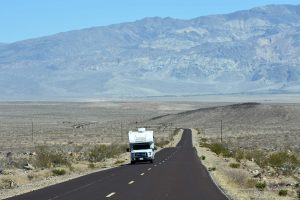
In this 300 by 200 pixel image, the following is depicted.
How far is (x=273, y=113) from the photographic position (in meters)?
A: 150

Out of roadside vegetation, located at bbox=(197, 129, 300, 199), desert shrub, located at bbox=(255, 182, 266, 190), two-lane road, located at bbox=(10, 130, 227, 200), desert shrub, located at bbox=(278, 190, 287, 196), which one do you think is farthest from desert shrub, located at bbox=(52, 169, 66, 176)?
desert shrub, located at bbox=(278, 190, 287, 196)

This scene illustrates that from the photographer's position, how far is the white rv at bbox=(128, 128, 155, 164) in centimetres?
4928

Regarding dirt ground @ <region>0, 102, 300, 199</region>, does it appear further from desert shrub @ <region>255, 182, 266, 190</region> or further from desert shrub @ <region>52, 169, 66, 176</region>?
desert shrub @ <region>255, 182, 266, 190</region>

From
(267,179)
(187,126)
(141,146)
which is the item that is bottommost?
(187,126)

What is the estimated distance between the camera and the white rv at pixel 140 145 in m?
49.3

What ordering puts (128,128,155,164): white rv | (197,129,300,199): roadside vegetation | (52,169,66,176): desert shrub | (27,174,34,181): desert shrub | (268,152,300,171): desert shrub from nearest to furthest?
(197,129,300,199): roadside vegetation, (27,174,34,181): desert shrub, (52,169,66,176): desert shrub, (268,152,300,171): desert shrub, (128,128,155,164): white rv

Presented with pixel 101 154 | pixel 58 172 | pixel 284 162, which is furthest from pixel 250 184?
pixel 101 154

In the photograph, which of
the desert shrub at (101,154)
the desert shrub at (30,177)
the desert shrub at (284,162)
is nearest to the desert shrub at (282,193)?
the desert shrub at (284,162)

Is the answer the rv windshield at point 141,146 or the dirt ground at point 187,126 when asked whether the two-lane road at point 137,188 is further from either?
the rv windshield at point 141,146

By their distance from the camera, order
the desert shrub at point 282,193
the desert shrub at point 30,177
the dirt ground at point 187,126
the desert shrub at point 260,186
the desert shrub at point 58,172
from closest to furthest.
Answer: the desert shrub at point 282,193 < the desert shrub at point 260,186 < the desert shrub at point 30,177 < the desert shrub at point 58,172 < the dirt ground at point 187,126

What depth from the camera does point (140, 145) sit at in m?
49.4

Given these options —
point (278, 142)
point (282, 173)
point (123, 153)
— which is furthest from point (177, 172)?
point (278, 142)

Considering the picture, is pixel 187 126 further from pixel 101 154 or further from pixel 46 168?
pixel 46 168

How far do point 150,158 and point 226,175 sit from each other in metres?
14.9
